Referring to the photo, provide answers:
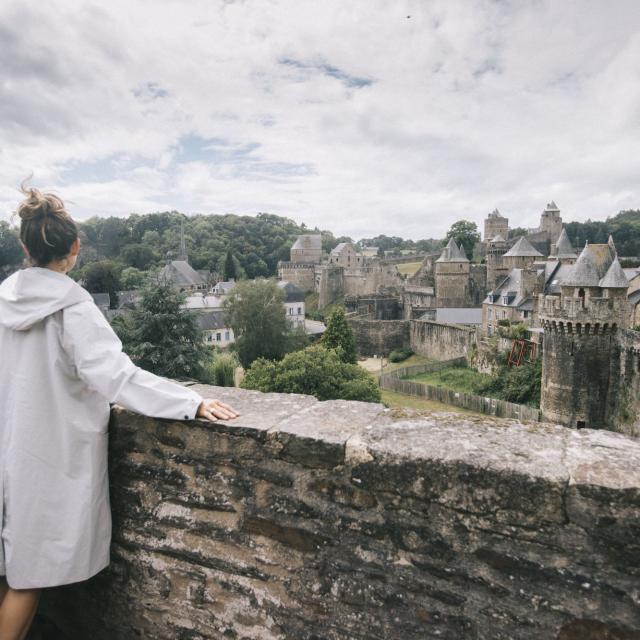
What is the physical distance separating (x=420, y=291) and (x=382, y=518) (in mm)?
52040

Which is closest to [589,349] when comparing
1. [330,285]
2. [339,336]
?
[339,336]

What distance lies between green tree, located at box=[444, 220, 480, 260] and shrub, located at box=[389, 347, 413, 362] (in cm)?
3831

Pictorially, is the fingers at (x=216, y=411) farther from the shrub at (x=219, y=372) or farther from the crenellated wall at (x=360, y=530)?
the shrub at (x=219, y=372)

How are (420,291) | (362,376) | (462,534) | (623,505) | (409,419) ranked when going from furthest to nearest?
(420,291) < (362,376) < (409,419) < (462,534) < (623,505)

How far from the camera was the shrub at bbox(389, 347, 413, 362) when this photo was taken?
4350cm

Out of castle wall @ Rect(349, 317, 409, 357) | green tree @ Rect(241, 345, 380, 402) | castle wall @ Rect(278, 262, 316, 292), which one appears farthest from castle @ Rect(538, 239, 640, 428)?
castle wall @ Rect(278, 262, 316, 292)

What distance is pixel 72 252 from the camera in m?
2.72

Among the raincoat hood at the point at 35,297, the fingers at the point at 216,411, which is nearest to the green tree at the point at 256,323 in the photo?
the fingers at the point at 216,411

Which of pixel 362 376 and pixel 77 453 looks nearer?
pixel 77 453

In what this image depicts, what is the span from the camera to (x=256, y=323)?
36719mm

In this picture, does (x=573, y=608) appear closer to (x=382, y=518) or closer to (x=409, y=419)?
(x=382, y=518)

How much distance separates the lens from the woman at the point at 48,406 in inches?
97.4

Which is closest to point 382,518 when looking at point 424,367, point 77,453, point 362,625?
point 362,625

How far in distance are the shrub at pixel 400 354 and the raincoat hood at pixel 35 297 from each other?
4180 cm
